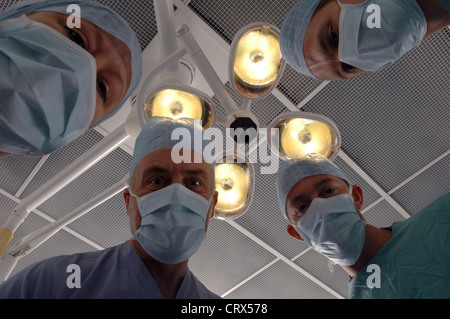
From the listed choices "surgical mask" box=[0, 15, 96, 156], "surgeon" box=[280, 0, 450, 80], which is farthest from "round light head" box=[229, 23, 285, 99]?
"surgical mask" box=[0, 15, 96, 156]

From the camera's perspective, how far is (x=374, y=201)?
333cm

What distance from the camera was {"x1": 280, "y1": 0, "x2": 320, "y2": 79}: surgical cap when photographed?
5.43 feet

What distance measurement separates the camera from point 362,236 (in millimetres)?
1725

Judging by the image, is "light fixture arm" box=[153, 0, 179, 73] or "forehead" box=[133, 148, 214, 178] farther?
"light fixture arm" box=[153, 0, 179, 73]

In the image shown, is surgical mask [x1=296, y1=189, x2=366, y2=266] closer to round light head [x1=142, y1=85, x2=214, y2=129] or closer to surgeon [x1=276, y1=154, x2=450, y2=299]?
surgeon [x1=276, y1=154, x2=450, y2=299]

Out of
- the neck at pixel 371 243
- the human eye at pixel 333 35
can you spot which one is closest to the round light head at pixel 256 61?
the human eye at pixel 333 35

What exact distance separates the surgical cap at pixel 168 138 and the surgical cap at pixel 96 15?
0.65 feet

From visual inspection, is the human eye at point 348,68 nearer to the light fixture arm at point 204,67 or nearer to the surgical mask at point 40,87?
the light fixture arm at point 204,67

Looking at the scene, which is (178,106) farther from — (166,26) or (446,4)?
(446,4)

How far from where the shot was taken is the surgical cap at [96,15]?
125 centimetres

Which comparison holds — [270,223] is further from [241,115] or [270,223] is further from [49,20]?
[49,20]

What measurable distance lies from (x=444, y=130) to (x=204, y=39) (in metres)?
2.17

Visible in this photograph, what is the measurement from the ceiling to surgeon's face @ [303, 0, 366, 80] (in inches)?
30.6

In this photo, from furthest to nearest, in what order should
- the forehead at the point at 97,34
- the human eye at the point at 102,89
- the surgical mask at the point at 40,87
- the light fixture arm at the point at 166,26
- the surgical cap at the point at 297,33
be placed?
the light fixture arm at the point at 166,26 → the surgical cap at the point at 297,33 → the human eye at the point at 102,89 → the forehead at the point at 97,34 → the surgical mask at the point at 40,87
